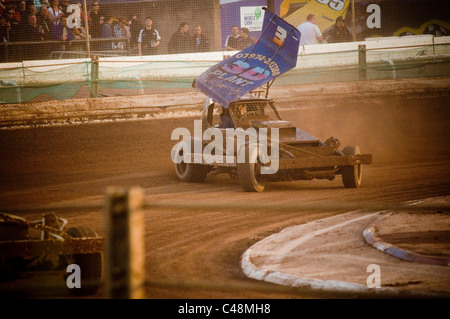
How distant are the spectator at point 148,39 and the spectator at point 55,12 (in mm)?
2058

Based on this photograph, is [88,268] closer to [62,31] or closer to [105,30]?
[62,31]

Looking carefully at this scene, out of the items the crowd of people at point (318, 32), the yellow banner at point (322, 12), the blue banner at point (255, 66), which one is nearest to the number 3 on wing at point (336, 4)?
the yellow banner at point (322, 12)

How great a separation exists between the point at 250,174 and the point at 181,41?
29.8 feet

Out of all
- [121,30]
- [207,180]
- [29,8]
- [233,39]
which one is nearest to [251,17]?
[233,39]

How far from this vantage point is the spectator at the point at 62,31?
57.0 feet

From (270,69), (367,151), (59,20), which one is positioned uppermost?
(59,20)

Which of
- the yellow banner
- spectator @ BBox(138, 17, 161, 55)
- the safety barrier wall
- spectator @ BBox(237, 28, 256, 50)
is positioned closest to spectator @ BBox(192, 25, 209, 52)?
the safety barrier wall

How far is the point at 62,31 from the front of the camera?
17.4 meters

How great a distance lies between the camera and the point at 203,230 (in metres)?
7.39

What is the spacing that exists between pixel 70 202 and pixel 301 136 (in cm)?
349

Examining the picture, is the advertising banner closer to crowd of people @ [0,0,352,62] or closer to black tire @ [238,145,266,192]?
crowd of people @ [0,0,352,62]

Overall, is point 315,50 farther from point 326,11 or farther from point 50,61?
point 50,61

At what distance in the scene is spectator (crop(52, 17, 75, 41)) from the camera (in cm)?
1736
